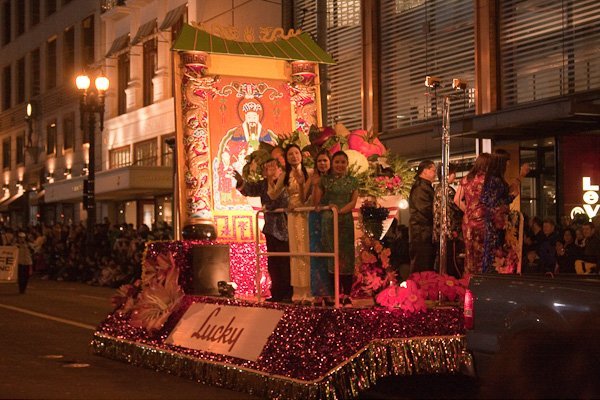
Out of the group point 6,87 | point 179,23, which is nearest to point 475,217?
point 179,23

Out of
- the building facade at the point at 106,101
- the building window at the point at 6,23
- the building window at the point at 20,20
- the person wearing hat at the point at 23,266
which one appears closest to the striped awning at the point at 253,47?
the person wearing hat at the point at 23,266

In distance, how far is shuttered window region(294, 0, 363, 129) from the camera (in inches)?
963

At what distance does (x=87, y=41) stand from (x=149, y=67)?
606cm

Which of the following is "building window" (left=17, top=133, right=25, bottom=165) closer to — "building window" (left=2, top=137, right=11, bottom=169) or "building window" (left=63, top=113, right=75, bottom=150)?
"building window" (left=2, top=137, right=11, bottom=169)

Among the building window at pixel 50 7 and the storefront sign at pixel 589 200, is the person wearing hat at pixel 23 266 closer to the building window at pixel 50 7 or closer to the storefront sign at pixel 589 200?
the storefront sign at pixel 589 200

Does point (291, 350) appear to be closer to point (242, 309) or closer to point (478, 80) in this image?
point (242, 309)

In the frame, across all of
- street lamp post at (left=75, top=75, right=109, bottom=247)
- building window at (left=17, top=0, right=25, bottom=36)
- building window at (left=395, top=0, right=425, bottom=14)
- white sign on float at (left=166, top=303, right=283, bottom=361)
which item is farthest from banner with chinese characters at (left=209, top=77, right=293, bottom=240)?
building window at (left=17, top=0, right=25, bottom=36)

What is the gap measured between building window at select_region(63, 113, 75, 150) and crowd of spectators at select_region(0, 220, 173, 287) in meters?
8.14

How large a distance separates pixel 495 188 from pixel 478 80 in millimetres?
10736

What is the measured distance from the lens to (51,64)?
45.3 m

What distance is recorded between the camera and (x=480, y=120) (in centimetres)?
1811

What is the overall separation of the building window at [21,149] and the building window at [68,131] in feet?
21.9

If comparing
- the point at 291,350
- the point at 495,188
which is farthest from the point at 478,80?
the point at 291,350

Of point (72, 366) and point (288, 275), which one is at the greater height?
point (288, 275)
